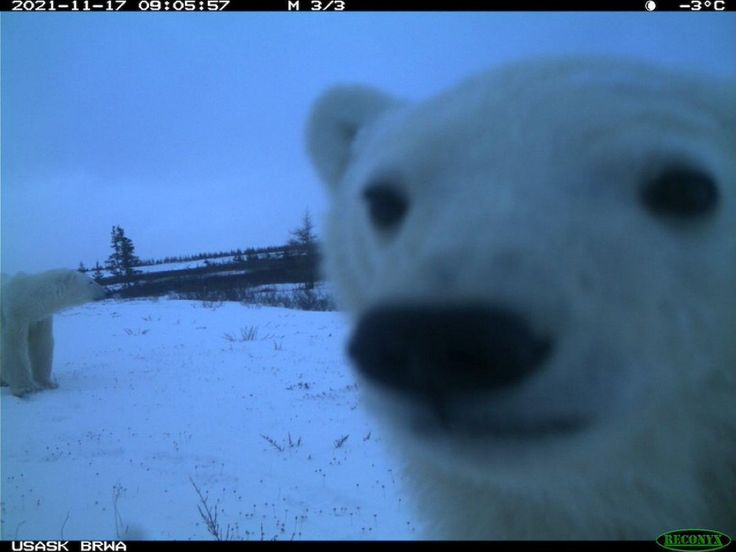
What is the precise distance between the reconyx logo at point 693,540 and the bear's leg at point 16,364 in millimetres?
4683

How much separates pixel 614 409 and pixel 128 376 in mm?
3776

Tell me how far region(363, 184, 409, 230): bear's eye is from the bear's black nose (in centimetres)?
35

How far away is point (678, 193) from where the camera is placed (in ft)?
2.56

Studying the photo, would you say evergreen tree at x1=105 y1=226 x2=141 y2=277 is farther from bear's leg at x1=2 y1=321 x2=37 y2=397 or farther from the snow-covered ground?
bear's leg at x1=2 y1=321 x2=37 y2=397

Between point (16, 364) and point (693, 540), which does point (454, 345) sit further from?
point (16, 364)

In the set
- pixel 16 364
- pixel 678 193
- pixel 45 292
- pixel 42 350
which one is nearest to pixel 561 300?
pixel 678 193

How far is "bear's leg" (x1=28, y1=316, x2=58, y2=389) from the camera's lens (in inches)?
176

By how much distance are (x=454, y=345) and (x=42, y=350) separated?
17.1 feet

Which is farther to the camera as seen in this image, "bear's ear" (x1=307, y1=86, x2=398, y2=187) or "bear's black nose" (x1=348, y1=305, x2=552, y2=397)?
"bear's ear" (x1=307, y1=86, x2=398, y2=187)

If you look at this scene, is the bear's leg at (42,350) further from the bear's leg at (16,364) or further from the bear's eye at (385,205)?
the bear's eye at (385,205)

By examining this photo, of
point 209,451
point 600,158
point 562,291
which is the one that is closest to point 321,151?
point 600,158

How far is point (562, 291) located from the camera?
652 millimetres

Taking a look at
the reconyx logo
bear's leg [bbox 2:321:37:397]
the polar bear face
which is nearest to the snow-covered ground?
bear's leg [bbox 2:321:37:397]

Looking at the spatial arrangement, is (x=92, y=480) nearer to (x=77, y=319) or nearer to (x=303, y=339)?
(x=303, y=339)
